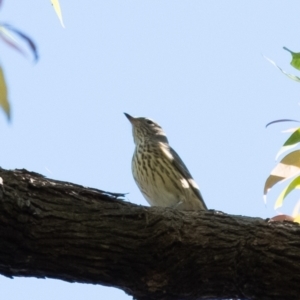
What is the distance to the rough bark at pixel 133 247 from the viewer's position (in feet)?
9.40

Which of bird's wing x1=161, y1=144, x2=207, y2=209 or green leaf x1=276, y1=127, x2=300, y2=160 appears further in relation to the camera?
bird's wing x1=161, y1=144, x2=207, y2=209

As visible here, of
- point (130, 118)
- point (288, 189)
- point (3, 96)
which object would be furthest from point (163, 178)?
point (3, 96)

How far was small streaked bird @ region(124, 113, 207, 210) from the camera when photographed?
6.59 meters

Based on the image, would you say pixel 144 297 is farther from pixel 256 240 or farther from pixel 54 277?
pixel 256 240

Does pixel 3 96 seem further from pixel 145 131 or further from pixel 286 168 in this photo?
pixel 145 131

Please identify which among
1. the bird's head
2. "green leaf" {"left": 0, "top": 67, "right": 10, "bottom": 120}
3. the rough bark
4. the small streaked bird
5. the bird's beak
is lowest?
"green leaf" {"left": 0, "top": 67, "right": 10, "bottom": 120}

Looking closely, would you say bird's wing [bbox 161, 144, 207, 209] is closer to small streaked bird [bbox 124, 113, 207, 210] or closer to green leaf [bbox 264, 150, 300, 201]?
small streaked bird [bbox 124, 113, 207, 210]

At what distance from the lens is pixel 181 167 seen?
22.9 ft

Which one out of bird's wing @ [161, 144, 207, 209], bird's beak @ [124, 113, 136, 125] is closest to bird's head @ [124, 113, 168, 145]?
bird's beak @ [124, 113, 136, 125]

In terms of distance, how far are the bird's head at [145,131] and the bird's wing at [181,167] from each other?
0.39m

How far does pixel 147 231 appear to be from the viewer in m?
3.09

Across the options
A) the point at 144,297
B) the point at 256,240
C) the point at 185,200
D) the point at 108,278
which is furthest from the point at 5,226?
the point at 185,200

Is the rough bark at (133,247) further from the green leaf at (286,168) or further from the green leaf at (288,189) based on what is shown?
the green leaf at (286,168)

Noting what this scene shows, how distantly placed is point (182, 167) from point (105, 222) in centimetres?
399
